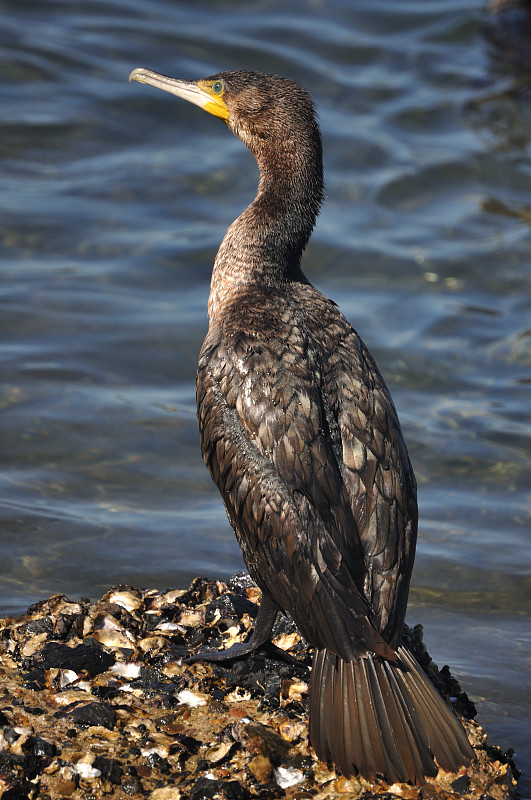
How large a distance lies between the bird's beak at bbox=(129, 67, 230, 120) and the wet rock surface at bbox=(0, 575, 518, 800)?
7.80 feet

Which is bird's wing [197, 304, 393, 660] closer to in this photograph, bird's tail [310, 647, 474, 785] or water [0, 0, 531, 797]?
bird's tail [310, 647, 474, 785]

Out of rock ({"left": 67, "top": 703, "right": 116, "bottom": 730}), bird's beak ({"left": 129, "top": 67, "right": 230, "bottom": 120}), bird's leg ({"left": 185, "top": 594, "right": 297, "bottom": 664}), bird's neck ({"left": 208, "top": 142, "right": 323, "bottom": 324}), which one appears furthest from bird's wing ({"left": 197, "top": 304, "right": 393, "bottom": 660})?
bird's beak ({"left": 129, "top": 67, "right": 230, "bottom": 120})

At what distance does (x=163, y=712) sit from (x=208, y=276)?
5907mm

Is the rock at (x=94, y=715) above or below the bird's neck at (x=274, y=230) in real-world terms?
below

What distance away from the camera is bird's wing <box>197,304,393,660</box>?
3.69 metres

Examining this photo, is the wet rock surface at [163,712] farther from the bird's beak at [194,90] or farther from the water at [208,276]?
the bird's beak at [194,90]

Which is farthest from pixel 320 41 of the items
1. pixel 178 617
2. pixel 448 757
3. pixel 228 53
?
pixel 448 757

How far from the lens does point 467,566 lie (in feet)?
19.7

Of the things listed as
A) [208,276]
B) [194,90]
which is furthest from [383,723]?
[208,276]

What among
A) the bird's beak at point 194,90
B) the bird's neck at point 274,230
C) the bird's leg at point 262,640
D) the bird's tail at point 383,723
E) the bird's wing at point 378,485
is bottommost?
the bird's tail at point 383,723

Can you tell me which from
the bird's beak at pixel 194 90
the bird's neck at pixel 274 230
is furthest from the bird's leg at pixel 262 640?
the bird's beak at pixel 194 90

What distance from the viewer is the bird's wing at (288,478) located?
3.69 metres

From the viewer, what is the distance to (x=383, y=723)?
11.5 feet

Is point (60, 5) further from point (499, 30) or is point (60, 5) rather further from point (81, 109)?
point (499, 30)
